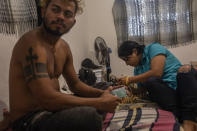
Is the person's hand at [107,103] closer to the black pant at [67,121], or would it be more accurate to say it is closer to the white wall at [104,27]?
the black pant at [67,121]

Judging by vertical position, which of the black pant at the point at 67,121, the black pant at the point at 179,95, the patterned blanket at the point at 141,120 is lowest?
the patterned blanket at the point at 141,120

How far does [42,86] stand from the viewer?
2.56ft

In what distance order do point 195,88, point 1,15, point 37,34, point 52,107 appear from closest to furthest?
point 52,107 → point 37,34 → point 1,15 → point 195,88

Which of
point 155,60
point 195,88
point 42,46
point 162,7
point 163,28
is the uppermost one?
point 162,7

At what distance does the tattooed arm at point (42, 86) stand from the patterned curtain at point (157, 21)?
211 cm

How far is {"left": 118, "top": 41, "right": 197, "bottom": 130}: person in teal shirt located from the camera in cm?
124

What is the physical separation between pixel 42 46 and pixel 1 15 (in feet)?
1.50

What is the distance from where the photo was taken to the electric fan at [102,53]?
2.66 meters

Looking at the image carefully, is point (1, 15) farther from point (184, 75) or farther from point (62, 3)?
point (184, 75)

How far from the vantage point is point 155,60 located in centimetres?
156

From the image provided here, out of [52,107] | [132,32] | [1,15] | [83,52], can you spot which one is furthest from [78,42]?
[52,107]

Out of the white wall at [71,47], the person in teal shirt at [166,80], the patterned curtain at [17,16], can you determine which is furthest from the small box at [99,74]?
the patterned curtain at [17,16]

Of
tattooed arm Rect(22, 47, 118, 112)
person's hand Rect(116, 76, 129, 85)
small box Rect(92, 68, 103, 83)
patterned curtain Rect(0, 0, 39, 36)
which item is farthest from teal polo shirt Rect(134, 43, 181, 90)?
patterned curtain Rect(0, 0, 39, 36)

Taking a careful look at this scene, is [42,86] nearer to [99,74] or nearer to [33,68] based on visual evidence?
[33,68]
